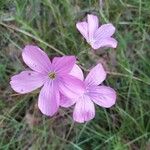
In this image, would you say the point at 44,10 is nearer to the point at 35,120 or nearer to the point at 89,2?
the point at 89,2

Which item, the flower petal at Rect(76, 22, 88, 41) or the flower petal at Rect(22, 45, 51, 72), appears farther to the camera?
the flower petal at Rect(76, 22, 88, 41)

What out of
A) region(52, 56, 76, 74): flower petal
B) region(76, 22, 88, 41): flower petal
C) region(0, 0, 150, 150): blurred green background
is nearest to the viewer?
region(52, 56, 76, 74): flower petal

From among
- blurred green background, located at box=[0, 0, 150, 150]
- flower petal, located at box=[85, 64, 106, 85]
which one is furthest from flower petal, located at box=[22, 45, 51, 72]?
blurred green background, located at box=[0, 0, 150, 150]

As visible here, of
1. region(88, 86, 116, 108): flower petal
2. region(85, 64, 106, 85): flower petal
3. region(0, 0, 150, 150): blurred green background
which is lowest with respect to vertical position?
region(0, 0, 150, 150): blurred green background

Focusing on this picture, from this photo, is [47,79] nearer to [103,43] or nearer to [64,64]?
[64,64]

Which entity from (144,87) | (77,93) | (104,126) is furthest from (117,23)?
(77,93)

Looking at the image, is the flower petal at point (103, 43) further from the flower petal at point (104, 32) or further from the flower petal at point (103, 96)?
the flower petal at point (103, 96)

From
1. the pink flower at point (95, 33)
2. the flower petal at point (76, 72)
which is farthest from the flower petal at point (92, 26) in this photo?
the flower petal at point (76, 72)

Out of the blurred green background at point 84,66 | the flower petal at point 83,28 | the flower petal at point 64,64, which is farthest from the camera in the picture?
the blurred green background at point 84,66

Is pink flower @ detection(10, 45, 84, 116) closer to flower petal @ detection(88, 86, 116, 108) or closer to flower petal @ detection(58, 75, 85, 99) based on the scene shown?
flower petal @ detection(58, 75, 85, 99)
